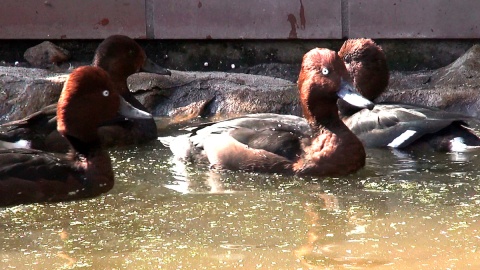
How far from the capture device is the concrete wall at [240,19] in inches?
370

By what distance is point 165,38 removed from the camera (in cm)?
968

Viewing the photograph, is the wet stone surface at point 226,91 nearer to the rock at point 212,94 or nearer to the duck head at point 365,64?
the rock at point 212,94

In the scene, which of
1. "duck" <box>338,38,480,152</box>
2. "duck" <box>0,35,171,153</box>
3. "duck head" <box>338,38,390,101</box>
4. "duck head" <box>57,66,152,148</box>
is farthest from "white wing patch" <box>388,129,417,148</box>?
"duck head" <box>57,66,152,148</box>

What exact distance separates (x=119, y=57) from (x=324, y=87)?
2474mm

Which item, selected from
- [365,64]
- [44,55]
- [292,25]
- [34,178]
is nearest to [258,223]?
[34,178]

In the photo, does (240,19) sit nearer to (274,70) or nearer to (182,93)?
(274,70)

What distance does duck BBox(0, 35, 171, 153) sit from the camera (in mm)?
6926

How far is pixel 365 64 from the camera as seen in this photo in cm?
776

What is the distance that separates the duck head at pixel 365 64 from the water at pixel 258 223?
1.37 metres

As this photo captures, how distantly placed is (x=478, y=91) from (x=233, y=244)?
164 inches

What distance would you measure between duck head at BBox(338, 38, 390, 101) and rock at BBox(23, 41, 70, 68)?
130 inches

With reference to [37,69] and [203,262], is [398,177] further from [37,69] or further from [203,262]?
[37,69]

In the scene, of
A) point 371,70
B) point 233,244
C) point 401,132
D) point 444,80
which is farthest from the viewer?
point 444,80

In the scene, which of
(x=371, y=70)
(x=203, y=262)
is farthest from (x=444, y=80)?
(x=203, y=262)
